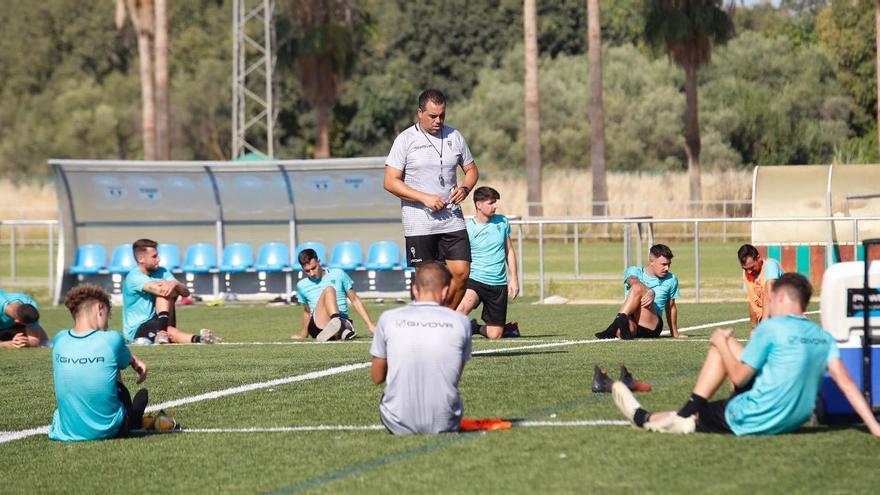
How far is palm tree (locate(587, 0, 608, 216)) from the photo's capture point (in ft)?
150

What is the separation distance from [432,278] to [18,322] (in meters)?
9.94

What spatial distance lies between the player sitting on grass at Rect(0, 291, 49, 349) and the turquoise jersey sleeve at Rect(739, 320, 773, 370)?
11.1 metres

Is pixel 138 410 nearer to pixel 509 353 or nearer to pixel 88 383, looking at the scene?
pixel 88 383

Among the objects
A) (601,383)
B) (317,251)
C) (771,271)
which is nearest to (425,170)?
(601,383)

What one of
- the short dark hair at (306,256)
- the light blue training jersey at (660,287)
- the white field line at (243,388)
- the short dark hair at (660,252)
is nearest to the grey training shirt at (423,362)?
the white field line at (243,388)

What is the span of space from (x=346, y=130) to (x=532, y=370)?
67281mm

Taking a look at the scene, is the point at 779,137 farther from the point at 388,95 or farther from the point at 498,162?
the point at 388,95

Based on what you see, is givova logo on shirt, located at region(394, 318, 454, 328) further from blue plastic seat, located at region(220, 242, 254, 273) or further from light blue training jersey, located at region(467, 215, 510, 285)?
blue plastic seat, located at region(220, 242, 254, 273)

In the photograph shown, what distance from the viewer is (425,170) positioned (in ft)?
43.3

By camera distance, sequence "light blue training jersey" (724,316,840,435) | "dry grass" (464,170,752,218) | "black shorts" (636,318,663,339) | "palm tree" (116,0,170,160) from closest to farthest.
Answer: "light blue training jersey" (724,316,840,435), "black shorts" (636,318,663,339), "palm tree" (116,0,170,160), "dry grass" (464,170,752,218)

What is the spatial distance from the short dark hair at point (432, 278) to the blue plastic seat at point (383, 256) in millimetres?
19038

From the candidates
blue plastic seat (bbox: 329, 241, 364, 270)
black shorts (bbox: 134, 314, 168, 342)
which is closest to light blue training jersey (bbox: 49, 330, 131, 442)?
black shorts (bbox: 134, 314, 168, 342)

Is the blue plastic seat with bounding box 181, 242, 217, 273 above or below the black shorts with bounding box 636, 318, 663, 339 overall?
above

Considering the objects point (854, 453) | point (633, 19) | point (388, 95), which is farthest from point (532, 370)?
point (633, 19)
